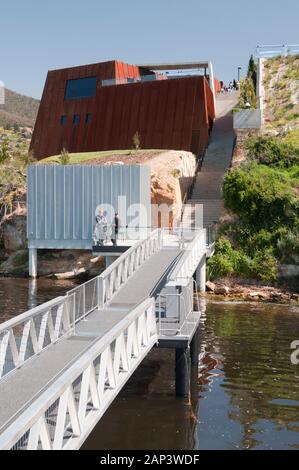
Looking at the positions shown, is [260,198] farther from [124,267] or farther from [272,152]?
[124,267]

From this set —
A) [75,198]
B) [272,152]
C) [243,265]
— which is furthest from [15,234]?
[272,152]

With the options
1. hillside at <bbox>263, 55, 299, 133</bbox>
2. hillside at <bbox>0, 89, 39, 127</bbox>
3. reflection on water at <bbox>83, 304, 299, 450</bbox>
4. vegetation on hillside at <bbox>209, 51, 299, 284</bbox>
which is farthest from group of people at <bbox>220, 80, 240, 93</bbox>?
hillside at <bbox>0, 89, 39, 127</bbox>

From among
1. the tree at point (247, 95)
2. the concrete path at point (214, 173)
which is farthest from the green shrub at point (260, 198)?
the tree at point (247, 95)

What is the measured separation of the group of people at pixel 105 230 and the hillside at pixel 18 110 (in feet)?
401

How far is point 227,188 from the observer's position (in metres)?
32.9

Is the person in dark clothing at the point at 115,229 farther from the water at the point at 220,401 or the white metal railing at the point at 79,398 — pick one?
the white metal railing at the point at 79,398

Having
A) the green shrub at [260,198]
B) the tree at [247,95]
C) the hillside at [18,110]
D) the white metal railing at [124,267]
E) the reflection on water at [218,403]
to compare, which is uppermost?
the hillside at [18,110]

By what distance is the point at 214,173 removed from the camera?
3994cm

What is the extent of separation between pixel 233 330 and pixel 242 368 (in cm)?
444

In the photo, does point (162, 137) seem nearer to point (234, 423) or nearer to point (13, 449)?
point (234, 423)

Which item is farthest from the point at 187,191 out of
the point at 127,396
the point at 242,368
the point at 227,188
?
the point at 127,396

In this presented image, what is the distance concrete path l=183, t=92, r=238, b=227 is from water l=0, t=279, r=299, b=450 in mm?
12804

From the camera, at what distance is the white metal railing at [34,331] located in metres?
11.8

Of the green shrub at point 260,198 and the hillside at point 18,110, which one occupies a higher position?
the hillside at point 18,110
